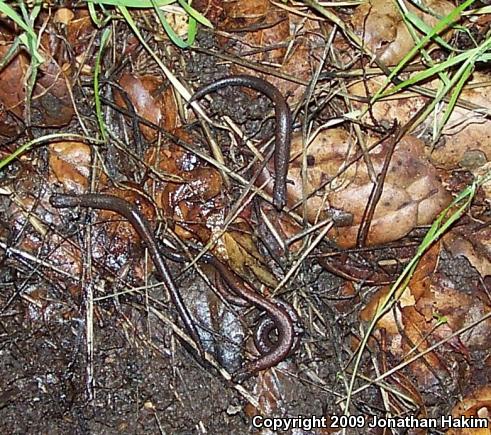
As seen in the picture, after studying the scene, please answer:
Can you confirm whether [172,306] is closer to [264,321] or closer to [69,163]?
[264,321]

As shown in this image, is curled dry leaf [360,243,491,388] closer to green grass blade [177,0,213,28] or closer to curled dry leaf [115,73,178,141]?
curled dry leaf [115,73,178,141]

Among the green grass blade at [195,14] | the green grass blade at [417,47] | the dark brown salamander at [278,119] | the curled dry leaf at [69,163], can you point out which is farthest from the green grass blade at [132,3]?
the green grass blade at [417,47]

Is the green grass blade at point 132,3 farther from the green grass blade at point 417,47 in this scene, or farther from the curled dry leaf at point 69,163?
the green grass blade at point 417,47

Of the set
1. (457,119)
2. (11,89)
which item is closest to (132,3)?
(11,89)

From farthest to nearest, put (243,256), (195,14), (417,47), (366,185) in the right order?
(243,256), (366,185), (195,14), (417,47)

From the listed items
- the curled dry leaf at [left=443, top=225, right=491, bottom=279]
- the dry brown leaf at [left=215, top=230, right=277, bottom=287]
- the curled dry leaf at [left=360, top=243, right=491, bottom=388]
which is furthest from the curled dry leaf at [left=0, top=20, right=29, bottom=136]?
the curled dry leaf at [left=443, top=225, right=491, bottom=279]

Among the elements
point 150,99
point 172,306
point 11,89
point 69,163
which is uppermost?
point 11,89
